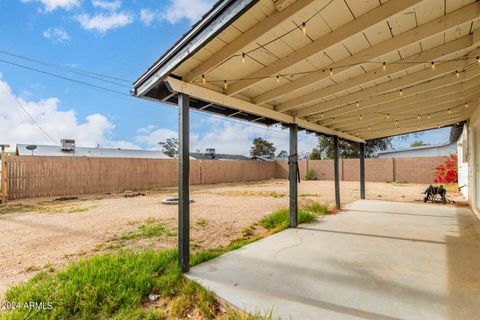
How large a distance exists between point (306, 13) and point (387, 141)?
2826 cm

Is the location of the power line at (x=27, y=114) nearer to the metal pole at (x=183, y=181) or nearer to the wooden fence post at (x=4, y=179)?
the wooden fence post at (x=4, y=179)

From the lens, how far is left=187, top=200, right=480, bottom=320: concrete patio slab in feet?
6.09

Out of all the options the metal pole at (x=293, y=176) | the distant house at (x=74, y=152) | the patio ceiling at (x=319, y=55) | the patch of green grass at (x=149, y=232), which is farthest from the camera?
the distant house at (x=74, y=152)

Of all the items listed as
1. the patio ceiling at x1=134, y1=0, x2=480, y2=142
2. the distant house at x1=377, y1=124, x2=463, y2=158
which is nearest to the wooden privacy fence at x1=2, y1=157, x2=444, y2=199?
the distant house at x1=377, y1=124, x2=463, y2=158

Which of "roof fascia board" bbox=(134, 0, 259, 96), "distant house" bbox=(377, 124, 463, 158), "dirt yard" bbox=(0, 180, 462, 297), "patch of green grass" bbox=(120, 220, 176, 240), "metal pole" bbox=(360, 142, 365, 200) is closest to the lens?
"roof fascia board" bbox=(134, 0, 259, 96)

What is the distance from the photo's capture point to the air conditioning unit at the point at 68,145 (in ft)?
54.7

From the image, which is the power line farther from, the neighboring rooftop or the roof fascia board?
the roof fascia board

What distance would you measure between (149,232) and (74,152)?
1720 centimetres

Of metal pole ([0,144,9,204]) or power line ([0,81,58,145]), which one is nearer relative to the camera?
metal pole ([0,144,9,204])

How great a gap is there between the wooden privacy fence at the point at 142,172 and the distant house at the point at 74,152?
16.5ft

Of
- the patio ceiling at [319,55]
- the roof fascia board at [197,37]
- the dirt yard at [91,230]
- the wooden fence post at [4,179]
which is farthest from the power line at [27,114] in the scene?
the patio ceiling at [319,55]

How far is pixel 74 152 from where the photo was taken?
17609mm

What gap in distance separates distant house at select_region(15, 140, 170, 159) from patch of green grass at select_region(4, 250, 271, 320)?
13.9 metres

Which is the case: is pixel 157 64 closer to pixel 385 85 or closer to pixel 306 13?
pixel 306 13
